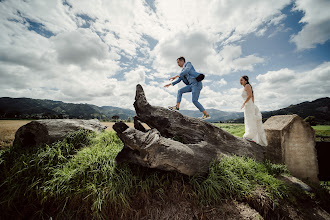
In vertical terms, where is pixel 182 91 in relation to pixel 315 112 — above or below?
above

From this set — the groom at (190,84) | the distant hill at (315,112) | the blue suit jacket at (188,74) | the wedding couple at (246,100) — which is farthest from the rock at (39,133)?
the distant hill at (315,112)

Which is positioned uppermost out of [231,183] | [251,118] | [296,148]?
[251,118]

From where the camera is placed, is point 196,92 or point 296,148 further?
point 196,92

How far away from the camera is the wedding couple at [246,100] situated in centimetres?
557

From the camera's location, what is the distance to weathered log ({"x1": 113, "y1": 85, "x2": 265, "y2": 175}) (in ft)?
9.94

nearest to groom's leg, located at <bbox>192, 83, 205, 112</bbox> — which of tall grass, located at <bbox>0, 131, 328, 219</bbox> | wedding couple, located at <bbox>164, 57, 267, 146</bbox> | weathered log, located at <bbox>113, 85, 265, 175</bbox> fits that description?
wedding couple, located at <bbox>164, 57, 267, 146</bbox>

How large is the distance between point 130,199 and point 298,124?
21.9ft

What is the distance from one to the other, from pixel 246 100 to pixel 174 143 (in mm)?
4049

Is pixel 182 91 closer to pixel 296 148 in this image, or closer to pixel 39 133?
pixel 296 148

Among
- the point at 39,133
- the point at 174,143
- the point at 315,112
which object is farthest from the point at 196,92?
the point at 315,112

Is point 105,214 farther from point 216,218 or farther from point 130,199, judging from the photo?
point 216,218

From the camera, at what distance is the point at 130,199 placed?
2.96 meters

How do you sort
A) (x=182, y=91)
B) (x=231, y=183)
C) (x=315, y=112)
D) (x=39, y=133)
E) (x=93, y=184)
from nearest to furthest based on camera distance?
(x=93, y=184) → (x=231, y=183) → (x=39, y=133) → (x=182, y=91) → (x=315, y=112)

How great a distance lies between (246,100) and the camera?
5625 millimetres
